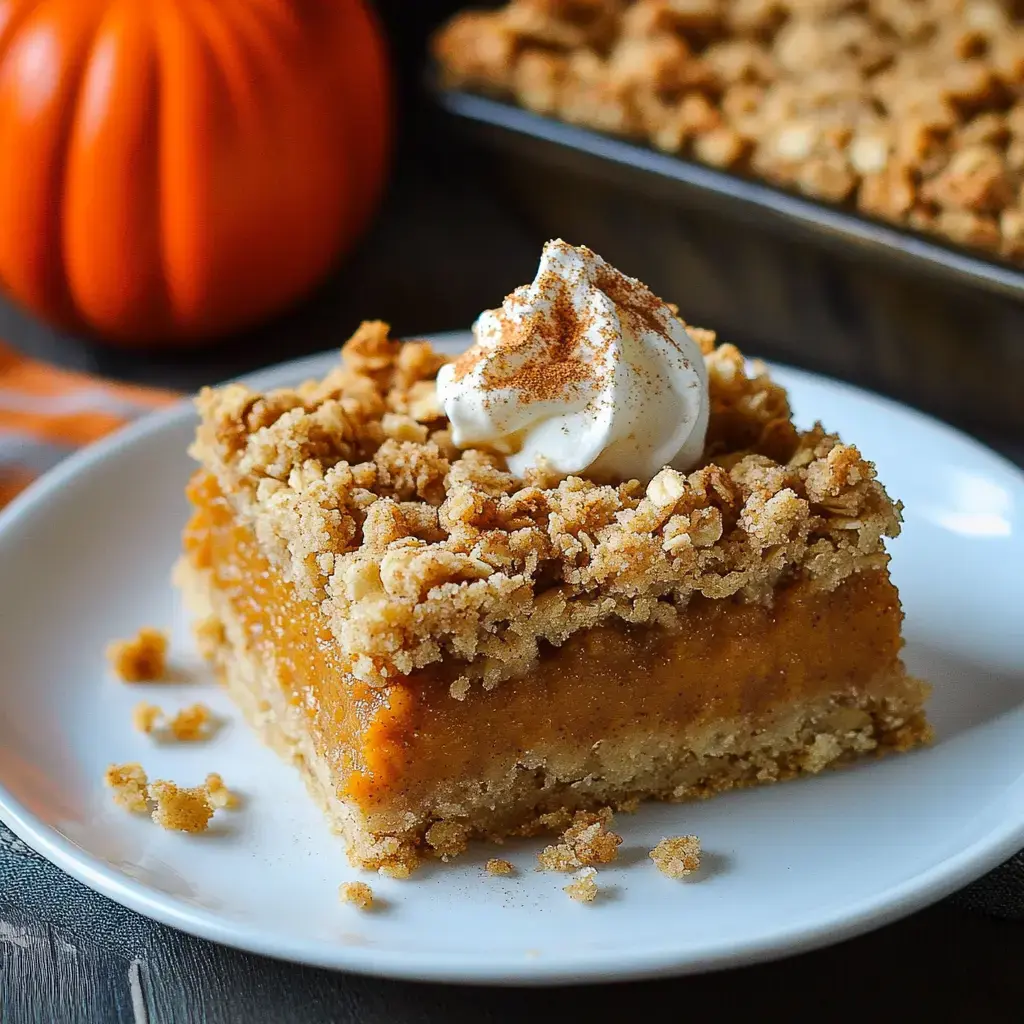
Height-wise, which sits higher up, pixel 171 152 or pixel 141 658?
pixel 171 152

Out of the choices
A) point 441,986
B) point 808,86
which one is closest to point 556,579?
point 441,986

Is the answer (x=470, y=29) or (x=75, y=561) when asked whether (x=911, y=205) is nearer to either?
(x=470, y=29)

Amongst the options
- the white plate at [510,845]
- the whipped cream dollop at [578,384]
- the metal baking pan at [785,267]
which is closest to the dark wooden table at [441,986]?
the white plate at [510,845]

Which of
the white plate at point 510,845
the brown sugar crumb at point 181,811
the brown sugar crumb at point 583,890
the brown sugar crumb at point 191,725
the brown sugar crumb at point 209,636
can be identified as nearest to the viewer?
the white plate at point 510,845

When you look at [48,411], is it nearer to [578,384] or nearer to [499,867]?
[578,384]

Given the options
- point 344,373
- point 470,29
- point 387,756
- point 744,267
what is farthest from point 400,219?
point 387,756

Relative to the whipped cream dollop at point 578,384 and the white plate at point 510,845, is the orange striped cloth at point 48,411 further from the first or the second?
the whipped cream dollop at point 578,384
